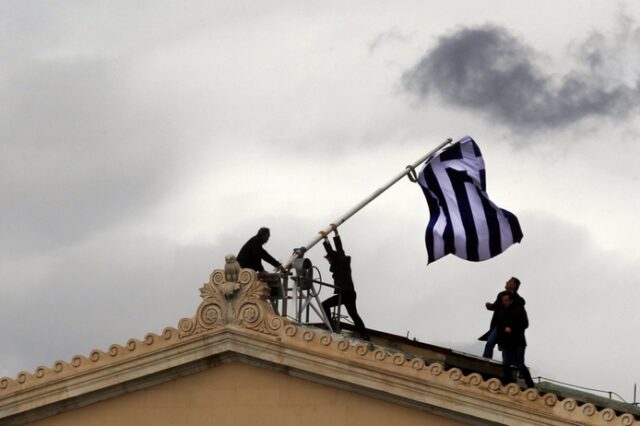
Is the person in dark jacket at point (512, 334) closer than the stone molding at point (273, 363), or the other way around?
the stone molding at point (273, 363)

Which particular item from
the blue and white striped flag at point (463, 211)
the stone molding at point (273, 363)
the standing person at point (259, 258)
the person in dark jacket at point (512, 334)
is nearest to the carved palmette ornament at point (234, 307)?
the stone molding at point (273, 363)

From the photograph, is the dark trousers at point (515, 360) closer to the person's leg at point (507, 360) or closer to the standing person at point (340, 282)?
the person's leg at point (507, 360)

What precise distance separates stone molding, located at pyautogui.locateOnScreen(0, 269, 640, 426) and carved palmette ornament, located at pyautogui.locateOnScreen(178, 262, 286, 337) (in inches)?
0.7

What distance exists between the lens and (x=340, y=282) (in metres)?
48.2

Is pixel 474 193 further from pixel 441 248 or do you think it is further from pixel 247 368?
pixel 247 368

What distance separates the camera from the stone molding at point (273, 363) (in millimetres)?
42375

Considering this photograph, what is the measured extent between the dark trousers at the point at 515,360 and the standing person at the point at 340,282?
4711mm

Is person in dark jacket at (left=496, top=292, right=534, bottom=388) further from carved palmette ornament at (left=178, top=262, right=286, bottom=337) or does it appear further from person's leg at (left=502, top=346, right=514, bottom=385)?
carved palmette ornament at (left=178, top=262, right=286, bottom=337)

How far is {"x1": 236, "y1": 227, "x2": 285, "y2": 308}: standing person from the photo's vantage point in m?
46.1

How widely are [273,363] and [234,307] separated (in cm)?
124

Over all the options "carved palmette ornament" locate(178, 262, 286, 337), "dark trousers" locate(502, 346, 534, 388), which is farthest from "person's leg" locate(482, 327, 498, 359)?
"carved palmette ornament" locate(178, 262, 286, 337)

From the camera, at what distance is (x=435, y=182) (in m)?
49.8

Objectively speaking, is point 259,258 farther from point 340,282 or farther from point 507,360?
point 507,360

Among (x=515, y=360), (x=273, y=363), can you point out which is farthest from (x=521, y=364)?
(x=273, y=363)
